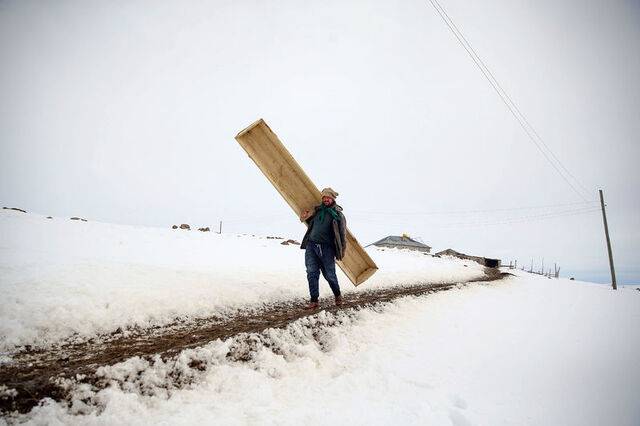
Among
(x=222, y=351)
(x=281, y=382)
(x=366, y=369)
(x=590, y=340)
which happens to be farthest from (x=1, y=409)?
(x=590, y=340)

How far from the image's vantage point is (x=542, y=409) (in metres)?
2.45

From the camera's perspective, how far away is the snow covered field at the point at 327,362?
218cm

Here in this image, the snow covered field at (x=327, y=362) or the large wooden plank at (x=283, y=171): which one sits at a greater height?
the large wooden plank at (x=283, y=171)

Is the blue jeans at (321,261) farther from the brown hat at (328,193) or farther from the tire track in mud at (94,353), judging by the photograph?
the tire track in mud at (94,353)

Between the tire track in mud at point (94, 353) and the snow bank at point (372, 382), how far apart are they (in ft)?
0.62

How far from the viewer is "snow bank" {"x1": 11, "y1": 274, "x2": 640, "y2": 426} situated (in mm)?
2096

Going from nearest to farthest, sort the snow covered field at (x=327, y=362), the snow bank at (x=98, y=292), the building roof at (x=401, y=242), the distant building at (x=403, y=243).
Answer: the snow covered field at (x=327, y=362)
the snow bank at (x=98, y=292)
the distant building at (x=403, y=243)
the building roof at (x=401, y=242)

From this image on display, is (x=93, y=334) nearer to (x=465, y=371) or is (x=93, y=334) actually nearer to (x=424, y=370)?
(x=424, y=370)

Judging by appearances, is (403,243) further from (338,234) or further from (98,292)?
(98,292)

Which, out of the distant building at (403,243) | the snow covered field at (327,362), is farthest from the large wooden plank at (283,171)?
the distant building at (403,243)

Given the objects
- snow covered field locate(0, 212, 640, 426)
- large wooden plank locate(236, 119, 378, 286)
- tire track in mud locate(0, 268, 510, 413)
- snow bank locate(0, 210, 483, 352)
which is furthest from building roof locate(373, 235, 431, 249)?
tire track in mud locate(0, 268, 510, 413)

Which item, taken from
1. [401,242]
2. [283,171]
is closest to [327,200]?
[283,171]

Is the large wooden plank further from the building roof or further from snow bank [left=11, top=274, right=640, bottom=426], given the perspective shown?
the building roof

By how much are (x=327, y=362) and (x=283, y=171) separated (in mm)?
3985
